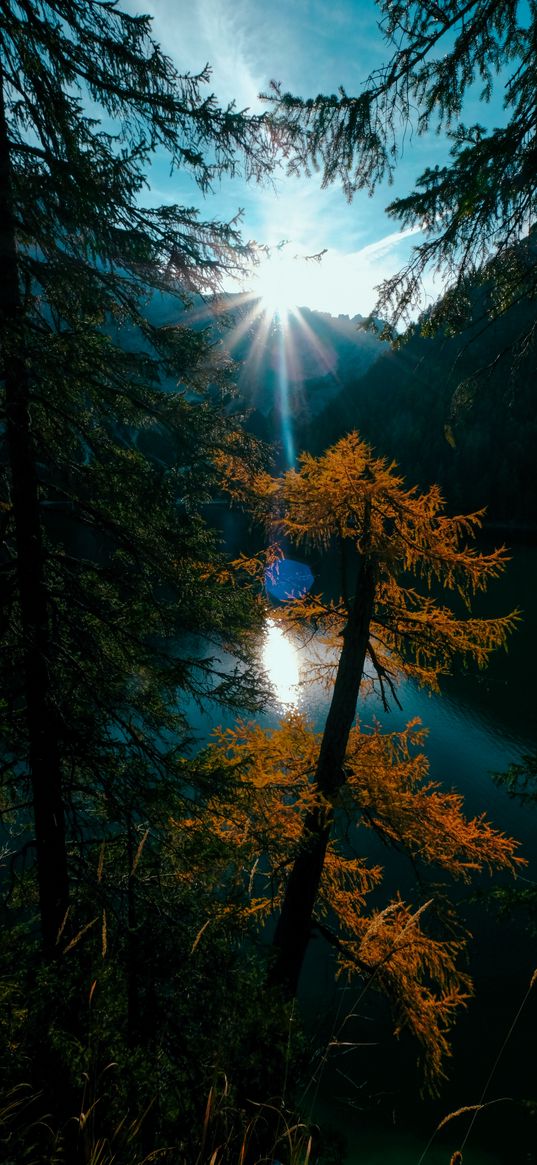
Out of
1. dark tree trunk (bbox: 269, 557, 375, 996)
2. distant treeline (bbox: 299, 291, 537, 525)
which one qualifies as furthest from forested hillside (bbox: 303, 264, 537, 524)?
dark tree trunk (bbox: 269, 557, 375, 996)

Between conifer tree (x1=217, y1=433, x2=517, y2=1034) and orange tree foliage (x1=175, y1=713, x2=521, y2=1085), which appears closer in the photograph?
orange tree foliage (x1=175, y1=713, x2=521, y2=1085)

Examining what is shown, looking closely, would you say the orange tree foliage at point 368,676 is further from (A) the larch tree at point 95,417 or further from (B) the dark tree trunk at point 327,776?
(A) the larch tree at point 95,417

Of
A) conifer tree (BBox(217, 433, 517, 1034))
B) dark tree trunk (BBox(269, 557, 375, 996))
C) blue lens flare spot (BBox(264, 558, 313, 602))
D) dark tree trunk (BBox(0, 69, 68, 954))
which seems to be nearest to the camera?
dark tree trunk (BBox(0, 69, 68, 954))

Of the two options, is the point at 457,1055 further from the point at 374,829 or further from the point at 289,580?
the point at 289,580

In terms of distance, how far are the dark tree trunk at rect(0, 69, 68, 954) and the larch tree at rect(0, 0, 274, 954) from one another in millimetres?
13

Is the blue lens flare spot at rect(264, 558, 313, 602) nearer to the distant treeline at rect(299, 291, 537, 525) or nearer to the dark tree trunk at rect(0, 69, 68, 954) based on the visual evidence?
the distant treeline at rect(299, 291, 537, 525)

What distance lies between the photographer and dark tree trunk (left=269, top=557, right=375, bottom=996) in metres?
6.38

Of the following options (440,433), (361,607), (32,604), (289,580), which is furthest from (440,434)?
(32,604)

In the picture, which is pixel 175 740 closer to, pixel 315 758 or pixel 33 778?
pixel 315 758

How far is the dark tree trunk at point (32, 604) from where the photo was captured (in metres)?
3.20

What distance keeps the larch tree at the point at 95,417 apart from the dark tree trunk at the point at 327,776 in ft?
7.53

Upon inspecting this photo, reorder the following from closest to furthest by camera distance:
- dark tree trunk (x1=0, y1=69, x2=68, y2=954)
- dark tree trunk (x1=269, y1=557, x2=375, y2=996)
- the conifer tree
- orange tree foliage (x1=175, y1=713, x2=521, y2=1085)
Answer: dark tree trunk (x1=0, y1=69, x2=68, y2=954) < orange tree foliage (x1=175, y1=713, x2=521, y2=1085) < the conifer tree < dark tree trunk (x1=269, y1=557, x2=375, y2=996)

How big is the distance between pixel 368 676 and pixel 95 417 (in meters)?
4.64

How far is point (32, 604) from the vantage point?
371 centimetres
